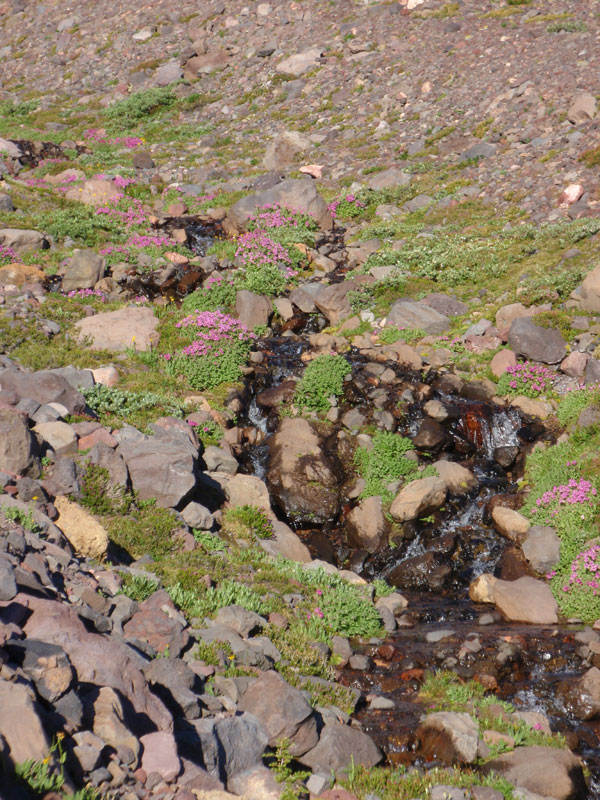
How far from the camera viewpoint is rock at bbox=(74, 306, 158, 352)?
19391 mm

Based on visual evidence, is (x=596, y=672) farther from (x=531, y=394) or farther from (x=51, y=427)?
(x=51, y=427)

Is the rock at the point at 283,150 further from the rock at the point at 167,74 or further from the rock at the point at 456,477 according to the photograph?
the rock at the point at 456,477

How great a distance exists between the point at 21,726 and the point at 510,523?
37.4 ft

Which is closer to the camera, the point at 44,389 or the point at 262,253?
the point at 44,389

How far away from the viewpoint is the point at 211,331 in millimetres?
20062

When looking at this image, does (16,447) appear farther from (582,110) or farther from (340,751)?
(582,110)

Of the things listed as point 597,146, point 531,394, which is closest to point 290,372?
point 531,394

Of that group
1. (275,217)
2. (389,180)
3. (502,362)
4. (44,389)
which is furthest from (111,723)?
(389,180)

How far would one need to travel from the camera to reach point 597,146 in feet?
87.6

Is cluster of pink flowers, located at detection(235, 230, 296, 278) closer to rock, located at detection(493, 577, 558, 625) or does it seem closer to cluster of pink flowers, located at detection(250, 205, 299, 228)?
cluster of pink flowers, located at detection(250, 205, 299, 228)

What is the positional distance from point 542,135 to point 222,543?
2453 centimetres

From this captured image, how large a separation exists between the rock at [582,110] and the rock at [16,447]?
26467 mm

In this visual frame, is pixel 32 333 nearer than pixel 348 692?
No

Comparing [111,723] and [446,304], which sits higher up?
[111,723]
